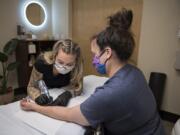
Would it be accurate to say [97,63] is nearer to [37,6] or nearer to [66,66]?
[66,66]

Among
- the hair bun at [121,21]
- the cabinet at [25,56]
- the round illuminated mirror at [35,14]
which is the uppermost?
the round illuminated mirror at [35,14]

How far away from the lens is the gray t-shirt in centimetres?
71

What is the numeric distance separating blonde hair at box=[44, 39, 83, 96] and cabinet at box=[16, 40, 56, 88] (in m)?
1.48

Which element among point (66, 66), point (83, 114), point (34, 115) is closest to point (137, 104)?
point (83, 114)

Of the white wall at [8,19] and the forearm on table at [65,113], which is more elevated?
the white wall at [8,19]

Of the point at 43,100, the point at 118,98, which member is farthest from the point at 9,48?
the point at 118,98

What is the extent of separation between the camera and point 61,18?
3336 mm

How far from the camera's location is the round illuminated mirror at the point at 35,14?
9.88ft

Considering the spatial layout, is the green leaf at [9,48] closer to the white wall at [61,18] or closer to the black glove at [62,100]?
→ the white wall at [61,18]

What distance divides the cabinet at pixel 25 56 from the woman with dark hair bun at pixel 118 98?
206 cm

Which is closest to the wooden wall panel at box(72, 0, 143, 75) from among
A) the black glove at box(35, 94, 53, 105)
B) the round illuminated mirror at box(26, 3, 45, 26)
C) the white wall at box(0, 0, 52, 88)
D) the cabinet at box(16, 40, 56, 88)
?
the round illuminated mirror at box(26, 3, 45, 26)

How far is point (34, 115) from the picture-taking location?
97 cm

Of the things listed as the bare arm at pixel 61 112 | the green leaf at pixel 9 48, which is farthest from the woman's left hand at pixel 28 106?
the green leaf at pixel 9 48

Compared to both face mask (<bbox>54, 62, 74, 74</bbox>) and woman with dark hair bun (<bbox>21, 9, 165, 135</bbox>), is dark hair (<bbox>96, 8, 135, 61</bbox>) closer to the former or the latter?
woman with dark hair bun (<bbox>21, 9, 165, 135</bbox>)
